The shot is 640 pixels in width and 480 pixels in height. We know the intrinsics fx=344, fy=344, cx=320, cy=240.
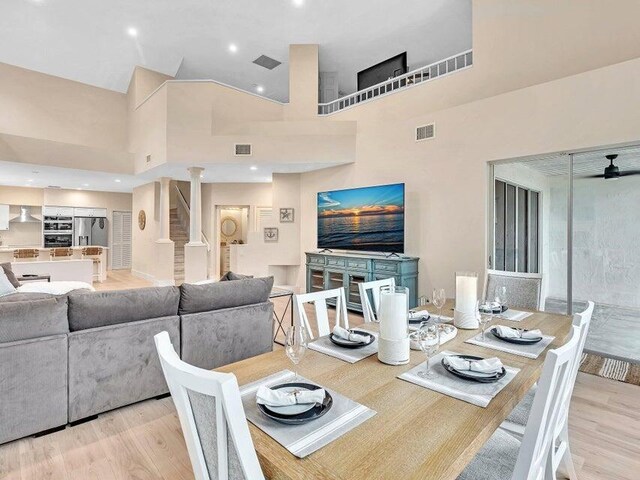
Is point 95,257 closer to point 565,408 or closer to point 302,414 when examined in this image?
point 302,414

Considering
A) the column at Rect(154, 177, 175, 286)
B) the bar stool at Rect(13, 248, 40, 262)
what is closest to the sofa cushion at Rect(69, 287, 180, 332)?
the column at Rect(154, 177, 175, 286)

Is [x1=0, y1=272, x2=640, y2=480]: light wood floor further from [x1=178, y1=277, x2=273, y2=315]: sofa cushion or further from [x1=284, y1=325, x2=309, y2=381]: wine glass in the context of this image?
[x1=284, y1=325, x2=309, y2=381]: wine glass

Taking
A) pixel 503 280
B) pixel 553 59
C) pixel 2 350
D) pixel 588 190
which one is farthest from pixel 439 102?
pixel 2 350

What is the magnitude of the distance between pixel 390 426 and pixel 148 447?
182 cm

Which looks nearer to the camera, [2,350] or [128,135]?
[2,350]

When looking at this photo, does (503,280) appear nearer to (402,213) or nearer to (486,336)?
(486,336)

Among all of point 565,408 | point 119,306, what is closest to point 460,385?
point 565,408

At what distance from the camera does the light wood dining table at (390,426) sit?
873 millimetres

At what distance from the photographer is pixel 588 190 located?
388cm

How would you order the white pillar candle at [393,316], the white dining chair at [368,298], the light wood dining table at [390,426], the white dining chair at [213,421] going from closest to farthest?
the white dining chair at [213,421] → the light wood dining table at [390,426] → the white pillar candle at [393,316] → the white dining chair at [368,298]

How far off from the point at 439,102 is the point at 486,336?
14.2 feet

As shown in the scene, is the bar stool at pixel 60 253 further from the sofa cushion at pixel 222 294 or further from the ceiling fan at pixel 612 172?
the ceiling fan at pixel 612 172

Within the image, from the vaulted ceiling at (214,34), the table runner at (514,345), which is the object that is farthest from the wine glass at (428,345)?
the vaulted ceiling at (214,34)

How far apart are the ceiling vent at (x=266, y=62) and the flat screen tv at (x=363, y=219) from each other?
363 centimetres
